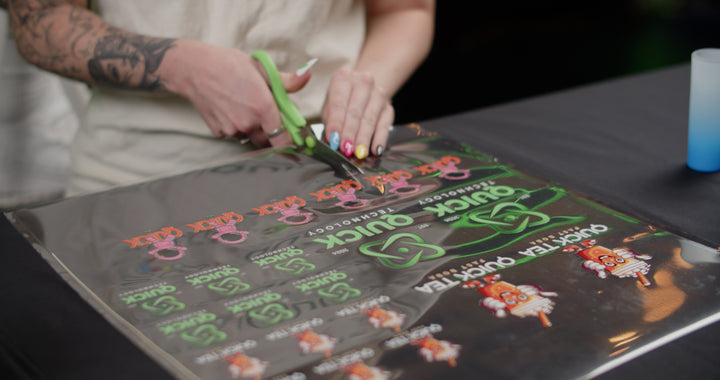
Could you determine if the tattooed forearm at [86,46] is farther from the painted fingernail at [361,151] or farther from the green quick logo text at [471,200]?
the green quick logo text at [471,200]

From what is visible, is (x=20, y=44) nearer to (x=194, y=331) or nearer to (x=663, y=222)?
(x=194, y=331)

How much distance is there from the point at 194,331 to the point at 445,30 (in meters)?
3.14

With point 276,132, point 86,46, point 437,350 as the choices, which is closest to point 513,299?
point 437,350

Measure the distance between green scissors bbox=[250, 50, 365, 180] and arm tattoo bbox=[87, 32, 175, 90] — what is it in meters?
0.14

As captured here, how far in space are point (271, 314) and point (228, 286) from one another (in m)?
0.05

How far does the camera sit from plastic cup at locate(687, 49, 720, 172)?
65cm

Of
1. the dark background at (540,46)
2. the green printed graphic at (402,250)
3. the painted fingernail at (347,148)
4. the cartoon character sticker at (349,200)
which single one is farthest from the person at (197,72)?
the dark background at (540,46)

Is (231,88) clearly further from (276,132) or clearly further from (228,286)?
(228,286)

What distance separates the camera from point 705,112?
674 mm

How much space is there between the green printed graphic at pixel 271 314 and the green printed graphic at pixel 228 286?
0.11ft

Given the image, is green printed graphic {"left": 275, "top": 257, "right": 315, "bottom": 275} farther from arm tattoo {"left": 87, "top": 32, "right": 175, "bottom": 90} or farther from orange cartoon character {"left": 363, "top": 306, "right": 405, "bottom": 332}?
arm tattoo {"left": 87, "top": 32, "right": 175, "bottom": 90}

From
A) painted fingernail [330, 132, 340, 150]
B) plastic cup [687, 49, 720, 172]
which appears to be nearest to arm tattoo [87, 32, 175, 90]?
painted fingernail [330, 132, 340, 150]

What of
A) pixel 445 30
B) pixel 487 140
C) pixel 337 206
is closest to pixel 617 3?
pixel 445 30

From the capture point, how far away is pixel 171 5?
0.87 metres
